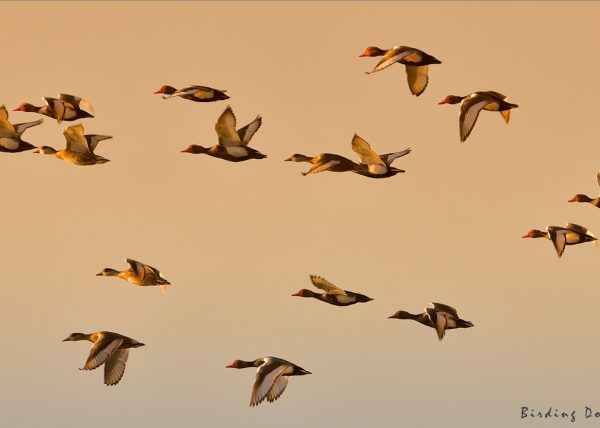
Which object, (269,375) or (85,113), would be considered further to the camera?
(85,113)

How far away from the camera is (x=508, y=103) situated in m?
45.4

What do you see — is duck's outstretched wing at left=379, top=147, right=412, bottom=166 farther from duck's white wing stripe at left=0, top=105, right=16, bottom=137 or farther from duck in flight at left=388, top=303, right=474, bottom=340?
duck's white wing stripe at left=0, top=105, right=16, bottom=137

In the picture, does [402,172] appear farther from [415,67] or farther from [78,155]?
[78,155]

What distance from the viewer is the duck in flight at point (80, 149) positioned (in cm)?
4800

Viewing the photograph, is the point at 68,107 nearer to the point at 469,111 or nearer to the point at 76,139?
the point at 76,139

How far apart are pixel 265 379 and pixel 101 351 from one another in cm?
401

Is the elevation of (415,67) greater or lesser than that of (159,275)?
greater

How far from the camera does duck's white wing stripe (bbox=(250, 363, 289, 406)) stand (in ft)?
144

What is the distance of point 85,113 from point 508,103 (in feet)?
31.6

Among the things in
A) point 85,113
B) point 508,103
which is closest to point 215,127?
point 85,113

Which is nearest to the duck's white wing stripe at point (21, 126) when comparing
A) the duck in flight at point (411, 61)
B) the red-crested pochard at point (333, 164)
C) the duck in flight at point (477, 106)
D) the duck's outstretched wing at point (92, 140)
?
the duck's outstretched wing at point (92, 140)

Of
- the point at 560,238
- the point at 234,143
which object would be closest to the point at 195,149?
the point at 234,143

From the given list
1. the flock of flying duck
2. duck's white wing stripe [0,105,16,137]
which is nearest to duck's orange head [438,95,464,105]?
the flock of flying duck

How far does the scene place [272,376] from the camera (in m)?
44.5
